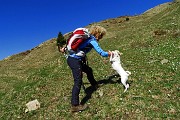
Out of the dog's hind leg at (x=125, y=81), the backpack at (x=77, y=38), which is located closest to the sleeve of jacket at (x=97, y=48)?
the backpack at (x=77, y=38)

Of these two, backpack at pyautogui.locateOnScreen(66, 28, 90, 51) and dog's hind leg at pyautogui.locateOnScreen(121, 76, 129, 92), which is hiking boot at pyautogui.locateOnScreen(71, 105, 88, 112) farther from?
backpack at pyautogui.locateOnScreen(66, 28, 90, 51)

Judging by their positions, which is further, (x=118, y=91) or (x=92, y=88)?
(x=92, y=88)

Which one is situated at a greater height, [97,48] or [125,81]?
[97,48]

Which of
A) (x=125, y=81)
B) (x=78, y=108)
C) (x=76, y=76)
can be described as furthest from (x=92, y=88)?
(x=76, y=76)

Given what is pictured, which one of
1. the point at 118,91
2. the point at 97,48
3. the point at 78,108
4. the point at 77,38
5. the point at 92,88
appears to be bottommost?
the point at 118,91

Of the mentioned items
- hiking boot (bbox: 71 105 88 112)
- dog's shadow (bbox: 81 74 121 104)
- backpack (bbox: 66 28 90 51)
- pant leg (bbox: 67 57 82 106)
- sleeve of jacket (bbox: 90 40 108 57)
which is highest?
backpack (bbox: 66 28 90 51)

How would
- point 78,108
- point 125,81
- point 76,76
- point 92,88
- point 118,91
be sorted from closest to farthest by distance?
point 76,76 < point 78,108 < point 125,81 < point 118,91 < point 92,88

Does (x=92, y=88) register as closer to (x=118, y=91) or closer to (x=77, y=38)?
(x=118, y=91)

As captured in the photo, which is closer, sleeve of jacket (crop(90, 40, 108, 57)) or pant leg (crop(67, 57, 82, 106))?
sleeve of jacket (crop(90, 40, 108, 57))

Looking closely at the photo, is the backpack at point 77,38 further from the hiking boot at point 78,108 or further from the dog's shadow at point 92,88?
the dog's shadow at point 92,88

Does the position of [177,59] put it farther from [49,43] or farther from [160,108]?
[49,43]

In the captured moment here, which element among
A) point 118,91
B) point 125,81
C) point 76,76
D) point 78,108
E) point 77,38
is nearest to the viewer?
point 77,38

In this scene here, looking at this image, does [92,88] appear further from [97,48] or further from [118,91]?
[97,48]

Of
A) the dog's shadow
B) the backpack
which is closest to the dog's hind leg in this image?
the dog's shadow
